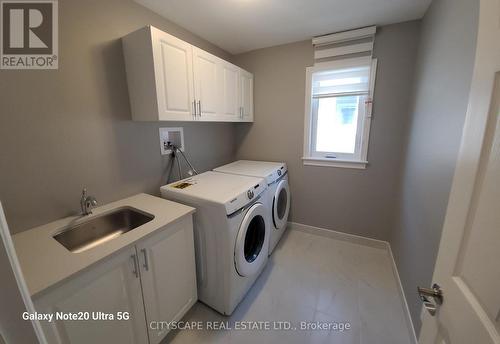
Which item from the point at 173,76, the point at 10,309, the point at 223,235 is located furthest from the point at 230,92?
the point at 10,309

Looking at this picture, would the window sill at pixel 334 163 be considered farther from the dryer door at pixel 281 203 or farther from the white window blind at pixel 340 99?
the dryer door at pixel 281 203

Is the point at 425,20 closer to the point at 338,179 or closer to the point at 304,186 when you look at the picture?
the point at 338,179

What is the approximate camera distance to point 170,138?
1.92 meters

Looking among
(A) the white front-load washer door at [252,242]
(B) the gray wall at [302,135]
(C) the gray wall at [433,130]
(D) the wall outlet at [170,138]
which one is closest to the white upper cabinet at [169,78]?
(D) the wall outlet at [170,138]

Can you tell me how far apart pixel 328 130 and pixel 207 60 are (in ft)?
5.01

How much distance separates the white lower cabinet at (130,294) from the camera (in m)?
0.83

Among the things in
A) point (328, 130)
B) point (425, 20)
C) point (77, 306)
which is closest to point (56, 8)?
point (77, 306)

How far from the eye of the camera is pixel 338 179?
7.71 feet

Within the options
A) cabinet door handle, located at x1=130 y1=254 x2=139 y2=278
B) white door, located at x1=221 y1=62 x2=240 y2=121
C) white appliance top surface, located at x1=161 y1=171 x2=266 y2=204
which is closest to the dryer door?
white appliance top surface, located at x1=161 y1=171 x2=266 y2=204

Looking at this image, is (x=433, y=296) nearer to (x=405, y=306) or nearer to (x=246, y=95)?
(x=405, y=306)

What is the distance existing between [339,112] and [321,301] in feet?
6.27

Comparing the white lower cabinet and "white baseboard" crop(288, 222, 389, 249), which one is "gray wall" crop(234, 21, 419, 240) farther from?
the white lower cabinet

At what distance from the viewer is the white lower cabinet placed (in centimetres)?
83

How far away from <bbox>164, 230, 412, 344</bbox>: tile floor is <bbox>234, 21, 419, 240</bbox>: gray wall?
18.0 inches
